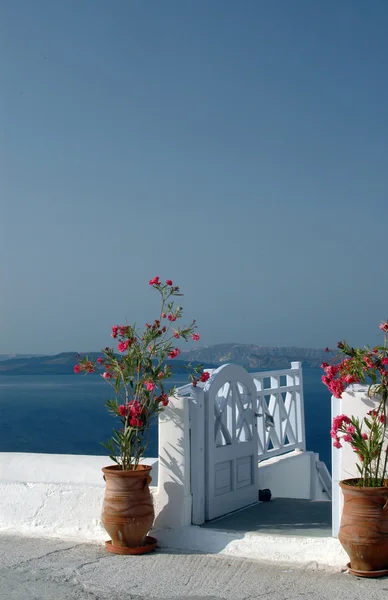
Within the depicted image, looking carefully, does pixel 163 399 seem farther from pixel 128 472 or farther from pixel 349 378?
pixel 349 378

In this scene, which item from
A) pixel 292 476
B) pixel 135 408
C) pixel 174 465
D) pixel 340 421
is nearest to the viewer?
pixel 340 421

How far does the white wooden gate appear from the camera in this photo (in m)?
7.87

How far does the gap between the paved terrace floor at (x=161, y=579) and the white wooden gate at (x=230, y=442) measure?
108cm

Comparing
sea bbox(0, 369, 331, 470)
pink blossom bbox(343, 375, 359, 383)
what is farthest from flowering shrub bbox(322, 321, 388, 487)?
sea bbox(0, 369, 331, 470)

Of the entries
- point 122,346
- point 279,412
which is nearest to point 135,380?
point 122,346

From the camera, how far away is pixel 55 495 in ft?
25.8

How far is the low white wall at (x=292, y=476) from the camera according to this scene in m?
10.3

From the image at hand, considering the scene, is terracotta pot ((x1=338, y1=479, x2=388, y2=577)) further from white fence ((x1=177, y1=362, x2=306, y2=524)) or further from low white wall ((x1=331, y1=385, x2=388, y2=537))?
white fence ((x1=177, y1=362, x2=306, y2=524))

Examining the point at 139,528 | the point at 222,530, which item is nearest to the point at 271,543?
the point at 222,530

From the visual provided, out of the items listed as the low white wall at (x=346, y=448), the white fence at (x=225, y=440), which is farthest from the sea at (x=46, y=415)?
the low white wall at (x=346, y=448)

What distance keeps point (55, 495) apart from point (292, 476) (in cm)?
447

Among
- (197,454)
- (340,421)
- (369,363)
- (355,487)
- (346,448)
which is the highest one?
(369,363)

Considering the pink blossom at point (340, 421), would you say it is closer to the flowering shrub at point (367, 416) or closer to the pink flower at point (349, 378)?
the flowering shrub at point (367, 416)

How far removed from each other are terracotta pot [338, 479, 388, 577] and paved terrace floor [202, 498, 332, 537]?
885mm
